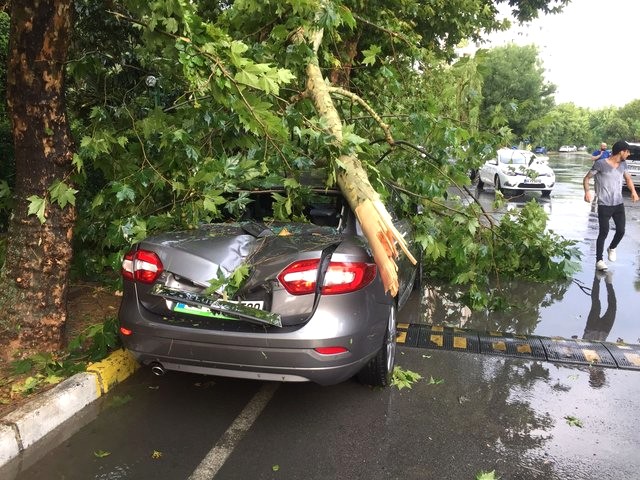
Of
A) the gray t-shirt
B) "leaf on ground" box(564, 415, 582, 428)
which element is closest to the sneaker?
the gray t-shirt

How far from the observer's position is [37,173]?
12.9 feet

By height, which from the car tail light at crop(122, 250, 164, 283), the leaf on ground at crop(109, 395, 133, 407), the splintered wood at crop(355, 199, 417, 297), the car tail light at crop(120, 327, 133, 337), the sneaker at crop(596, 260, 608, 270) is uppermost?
the splintered wood at crop(355, 199, 417, 297)

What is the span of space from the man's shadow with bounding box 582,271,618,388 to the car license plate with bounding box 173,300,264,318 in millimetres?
2801

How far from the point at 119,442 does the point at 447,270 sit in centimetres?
486

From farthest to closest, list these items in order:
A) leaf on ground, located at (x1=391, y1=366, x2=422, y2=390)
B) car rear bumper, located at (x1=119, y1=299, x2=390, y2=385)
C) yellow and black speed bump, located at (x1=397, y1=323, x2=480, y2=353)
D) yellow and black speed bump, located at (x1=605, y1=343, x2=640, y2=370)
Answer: yellow and black speed bump, located at (x1=397, y1=323, x2=480, y2=353) → yellow and black speed bump, located at (x1=605, y1=343, x2=640, y2=370) → leaf on ground, located at (x1=391, y1=366, x2=422, y2=390) → car rear bumper, located at (x1=119, y1=299, x2=390, y2=385)

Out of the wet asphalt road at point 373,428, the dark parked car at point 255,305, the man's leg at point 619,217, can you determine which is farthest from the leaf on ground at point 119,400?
the man's leg at point 619,217

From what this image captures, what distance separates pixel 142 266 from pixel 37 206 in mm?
1048

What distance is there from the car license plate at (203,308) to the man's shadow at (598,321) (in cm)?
280

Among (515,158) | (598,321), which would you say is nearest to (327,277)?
(598,321)

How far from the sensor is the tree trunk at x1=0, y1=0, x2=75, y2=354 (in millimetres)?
3744

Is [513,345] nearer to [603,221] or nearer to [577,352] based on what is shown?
[577,352]

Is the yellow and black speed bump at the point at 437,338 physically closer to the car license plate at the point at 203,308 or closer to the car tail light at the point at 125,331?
the car license plate at the point at 203,308

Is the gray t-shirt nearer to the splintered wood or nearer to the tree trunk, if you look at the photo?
the splintered wood

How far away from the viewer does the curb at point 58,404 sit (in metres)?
3.09
